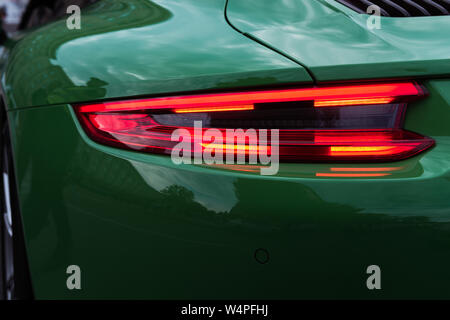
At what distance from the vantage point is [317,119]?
128 cm

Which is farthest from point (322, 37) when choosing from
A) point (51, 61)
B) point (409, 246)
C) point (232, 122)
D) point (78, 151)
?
point (51, 61)

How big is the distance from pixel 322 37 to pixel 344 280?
597 millimetres

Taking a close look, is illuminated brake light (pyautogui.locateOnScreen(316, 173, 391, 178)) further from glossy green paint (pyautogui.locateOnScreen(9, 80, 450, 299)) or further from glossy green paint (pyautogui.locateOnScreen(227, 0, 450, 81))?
glossy green paint (pyautogui.locateOnScreen(227, 0, 450, 81))

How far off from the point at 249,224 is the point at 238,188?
87mm

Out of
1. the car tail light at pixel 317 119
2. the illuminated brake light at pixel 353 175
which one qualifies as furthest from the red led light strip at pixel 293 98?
the illuminated brake light at pixel 353 175

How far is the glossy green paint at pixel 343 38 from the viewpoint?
1.24 m

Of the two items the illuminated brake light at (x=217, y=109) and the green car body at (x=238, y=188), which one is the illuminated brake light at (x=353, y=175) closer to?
the green car body at (x=238, y=188)

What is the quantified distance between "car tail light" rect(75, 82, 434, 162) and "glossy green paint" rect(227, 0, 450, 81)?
0.04 m

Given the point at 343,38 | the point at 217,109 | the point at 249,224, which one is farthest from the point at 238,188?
the point at 343,38

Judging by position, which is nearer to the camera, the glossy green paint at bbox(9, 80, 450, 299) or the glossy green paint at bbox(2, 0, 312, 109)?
the glossy green paint at bbox(9, 80, 450, 299)

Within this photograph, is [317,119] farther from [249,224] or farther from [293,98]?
[249,224]

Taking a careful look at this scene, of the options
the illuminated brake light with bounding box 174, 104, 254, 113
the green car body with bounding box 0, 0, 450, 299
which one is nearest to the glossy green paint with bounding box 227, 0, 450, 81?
the green car body with bounding box 0, 0, 450, 299

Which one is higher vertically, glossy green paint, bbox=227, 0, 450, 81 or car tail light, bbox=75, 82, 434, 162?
glossy green paint, bbox=227, 0, 450, 81

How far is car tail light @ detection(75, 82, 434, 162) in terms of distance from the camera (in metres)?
1.25
